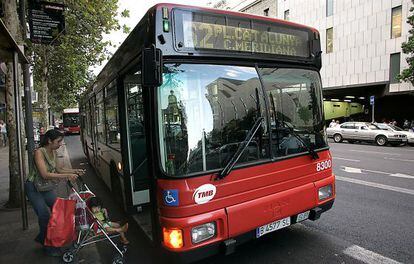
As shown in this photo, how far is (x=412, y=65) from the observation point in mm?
18312

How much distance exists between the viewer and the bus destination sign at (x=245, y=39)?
3.33m

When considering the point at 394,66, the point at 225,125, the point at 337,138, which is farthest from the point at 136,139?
the point at 394,66

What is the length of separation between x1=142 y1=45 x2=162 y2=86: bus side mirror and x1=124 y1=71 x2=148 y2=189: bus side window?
1027 millimetres

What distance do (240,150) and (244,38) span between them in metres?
1.28

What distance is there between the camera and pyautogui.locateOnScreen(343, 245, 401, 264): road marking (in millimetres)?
3853

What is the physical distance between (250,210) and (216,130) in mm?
936

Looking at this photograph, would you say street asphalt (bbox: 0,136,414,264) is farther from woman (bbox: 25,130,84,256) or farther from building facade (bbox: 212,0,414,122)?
building facade (bbox: 212,0,414,122)

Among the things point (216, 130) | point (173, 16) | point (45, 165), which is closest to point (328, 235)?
point (216, 130)

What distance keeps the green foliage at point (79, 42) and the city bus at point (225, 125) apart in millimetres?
6973

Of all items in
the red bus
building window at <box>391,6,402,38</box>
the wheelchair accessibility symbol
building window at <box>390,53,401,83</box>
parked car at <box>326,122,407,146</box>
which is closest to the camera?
the wheelchair accessibility symbol

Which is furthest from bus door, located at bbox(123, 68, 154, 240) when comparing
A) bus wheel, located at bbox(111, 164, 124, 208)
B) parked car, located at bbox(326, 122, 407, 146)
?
parked car, located at bbox(326, 122, 407, 146)

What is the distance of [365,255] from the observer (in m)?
4.02

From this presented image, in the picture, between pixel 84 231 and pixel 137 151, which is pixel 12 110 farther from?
pixel 84 231

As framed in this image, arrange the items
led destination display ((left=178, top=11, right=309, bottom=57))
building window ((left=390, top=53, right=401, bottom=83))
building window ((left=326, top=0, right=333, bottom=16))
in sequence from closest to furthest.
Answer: led destination display ((left=178, top=11, right=309, bottom=57)) → building window ((left=390, top=53, right=401, bottom=83)) → building window ((left=326, top=0, right=333, bottom=16))
